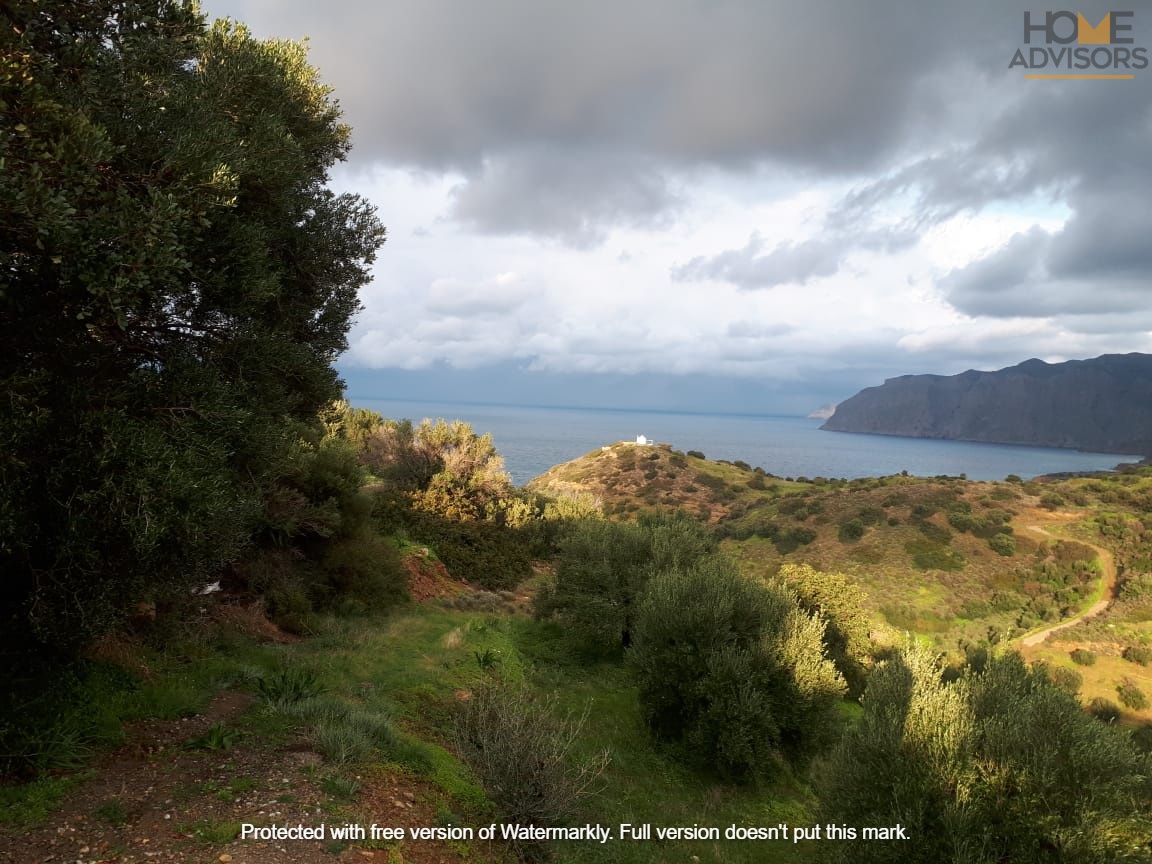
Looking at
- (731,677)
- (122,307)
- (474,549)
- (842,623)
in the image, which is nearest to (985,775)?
(731,677)

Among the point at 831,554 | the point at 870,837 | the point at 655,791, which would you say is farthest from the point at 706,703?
the point at 831,554

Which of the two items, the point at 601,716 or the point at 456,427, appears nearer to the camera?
the point at 601,716

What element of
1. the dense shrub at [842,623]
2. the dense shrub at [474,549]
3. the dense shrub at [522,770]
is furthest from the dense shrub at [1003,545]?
the dense shrub at [522,770]

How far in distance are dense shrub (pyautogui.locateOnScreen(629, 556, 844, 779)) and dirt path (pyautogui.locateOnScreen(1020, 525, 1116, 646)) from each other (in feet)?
104

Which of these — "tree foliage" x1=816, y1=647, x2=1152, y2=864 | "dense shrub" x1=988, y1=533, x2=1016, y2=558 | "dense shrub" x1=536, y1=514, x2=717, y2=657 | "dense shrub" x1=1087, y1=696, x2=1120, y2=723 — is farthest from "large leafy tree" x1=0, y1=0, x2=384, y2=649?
"dense shrub" x1=988, y1=533, x2=1016, y2=558

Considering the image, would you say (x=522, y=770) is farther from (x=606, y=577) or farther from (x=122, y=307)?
(x=606, y=577)

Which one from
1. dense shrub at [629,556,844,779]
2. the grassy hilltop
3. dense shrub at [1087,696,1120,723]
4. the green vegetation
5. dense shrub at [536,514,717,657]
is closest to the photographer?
the green vegetation

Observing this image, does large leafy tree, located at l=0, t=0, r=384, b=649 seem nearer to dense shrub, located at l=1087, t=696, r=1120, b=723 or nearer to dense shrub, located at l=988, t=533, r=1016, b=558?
dense shrub, located at l=1087, t=696, r=1120, b=723

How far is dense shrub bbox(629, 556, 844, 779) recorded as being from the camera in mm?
15195

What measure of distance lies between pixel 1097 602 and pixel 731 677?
43.0 meters

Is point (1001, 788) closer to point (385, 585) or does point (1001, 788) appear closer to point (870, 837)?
point (870, 837)

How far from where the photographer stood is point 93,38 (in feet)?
23.2

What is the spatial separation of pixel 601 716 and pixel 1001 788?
11.3 m

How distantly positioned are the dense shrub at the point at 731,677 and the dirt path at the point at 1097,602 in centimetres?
3155
